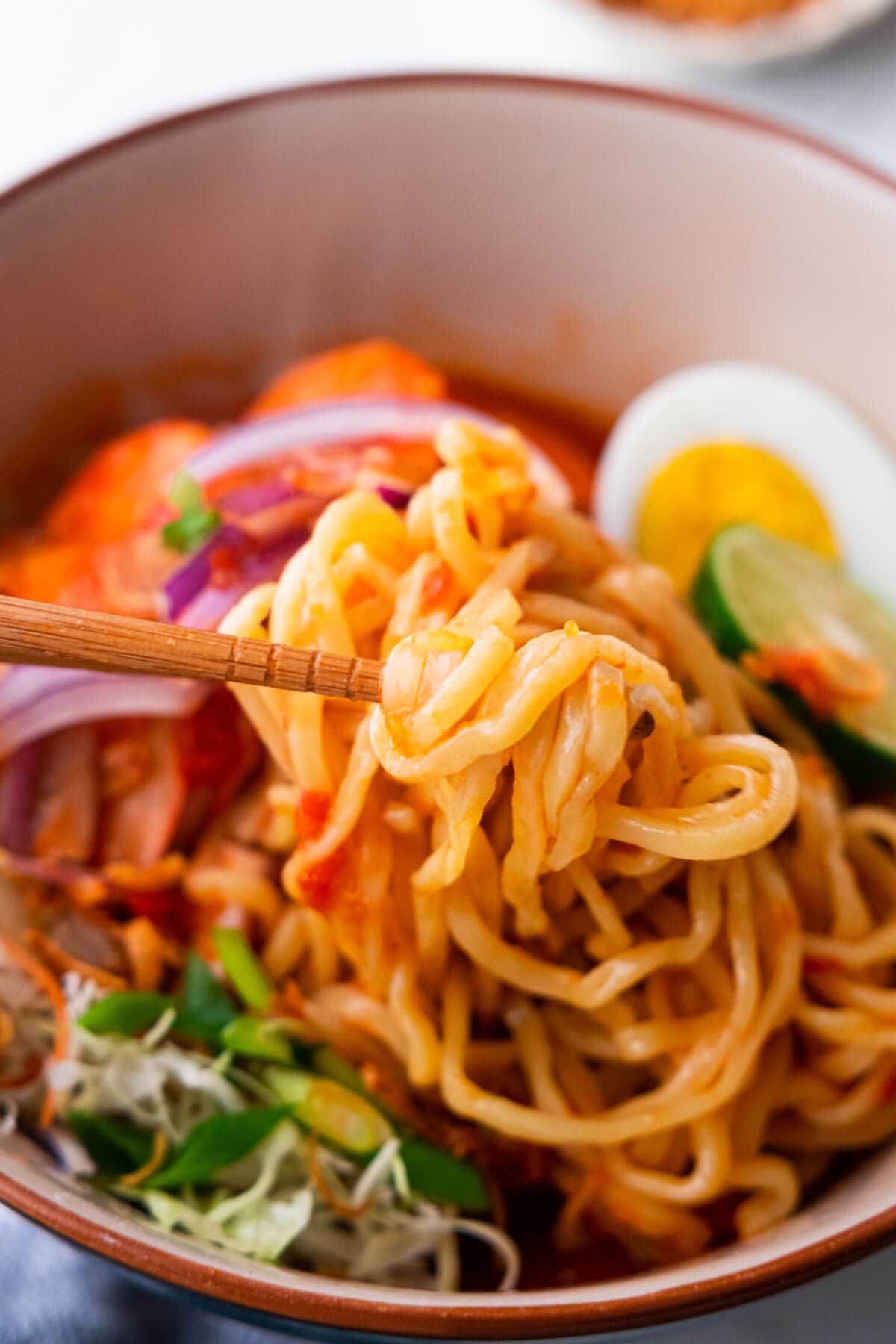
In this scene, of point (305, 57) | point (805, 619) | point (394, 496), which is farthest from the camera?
point (305, 57)

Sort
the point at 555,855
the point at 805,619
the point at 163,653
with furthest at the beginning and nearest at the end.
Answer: the point at 805,619
the point at 555,855
the point at 163,653

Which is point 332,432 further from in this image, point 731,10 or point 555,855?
point 731,10

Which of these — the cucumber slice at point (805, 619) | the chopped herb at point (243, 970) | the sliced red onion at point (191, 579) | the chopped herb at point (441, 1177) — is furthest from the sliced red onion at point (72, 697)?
the cucumber slice at point (805, 619)

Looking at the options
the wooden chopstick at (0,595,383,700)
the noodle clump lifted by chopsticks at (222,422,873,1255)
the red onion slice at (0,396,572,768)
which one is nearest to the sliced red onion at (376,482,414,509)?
the red onion slice at (0,396,572,768)

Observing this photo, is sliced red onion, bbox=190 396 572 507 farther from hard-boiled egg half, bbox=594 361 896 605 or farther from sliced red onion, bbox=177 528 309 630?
sliced red onion, bbox=177 528 309 630

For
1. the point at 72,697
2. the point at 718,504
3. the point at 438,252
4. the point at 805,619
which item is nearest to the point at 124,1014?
the point at 72,697

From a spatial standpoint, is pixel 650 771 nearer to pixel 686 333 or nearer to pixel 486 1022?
pixel 486 1022

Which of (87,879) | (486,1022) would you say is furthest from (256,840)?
(486,1022)

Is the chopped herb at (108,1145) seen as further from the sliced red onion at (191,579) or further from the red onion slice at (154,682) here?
the sliced red onion at (191,579)
